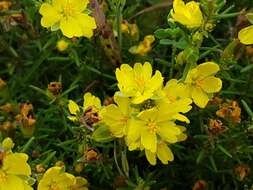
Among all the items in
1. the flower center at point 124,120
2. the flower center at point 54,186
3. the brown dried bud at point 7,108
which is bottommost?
the flower center at point 54,186

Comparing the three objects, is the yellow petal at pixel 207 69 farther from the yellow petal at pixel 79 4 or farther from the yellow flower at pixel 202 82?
the yellow petal at pixel 79 4

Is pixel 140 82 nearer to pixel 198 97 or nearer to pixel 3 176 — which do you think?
pixel 198 97

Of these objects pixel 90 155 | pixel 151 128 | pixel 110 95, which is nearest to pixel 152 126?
pixel 151 128

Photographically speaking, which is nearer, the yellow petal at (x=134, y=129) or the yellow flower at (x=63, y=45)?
the yellow petal at (x=134, y=129)

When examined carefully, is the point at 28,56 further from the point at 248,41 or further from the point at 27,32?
the point at 248,41

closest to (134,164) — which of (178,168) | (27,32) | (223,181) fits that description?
(178,168)

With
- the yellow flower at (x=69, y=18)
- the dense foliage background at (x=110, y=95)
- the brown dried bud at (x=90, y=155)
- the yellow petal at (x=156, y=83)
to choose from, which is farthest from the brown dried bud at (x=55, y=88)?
the yellow petal at (x=156, y=83)

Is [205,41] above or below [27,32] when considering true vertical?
below
